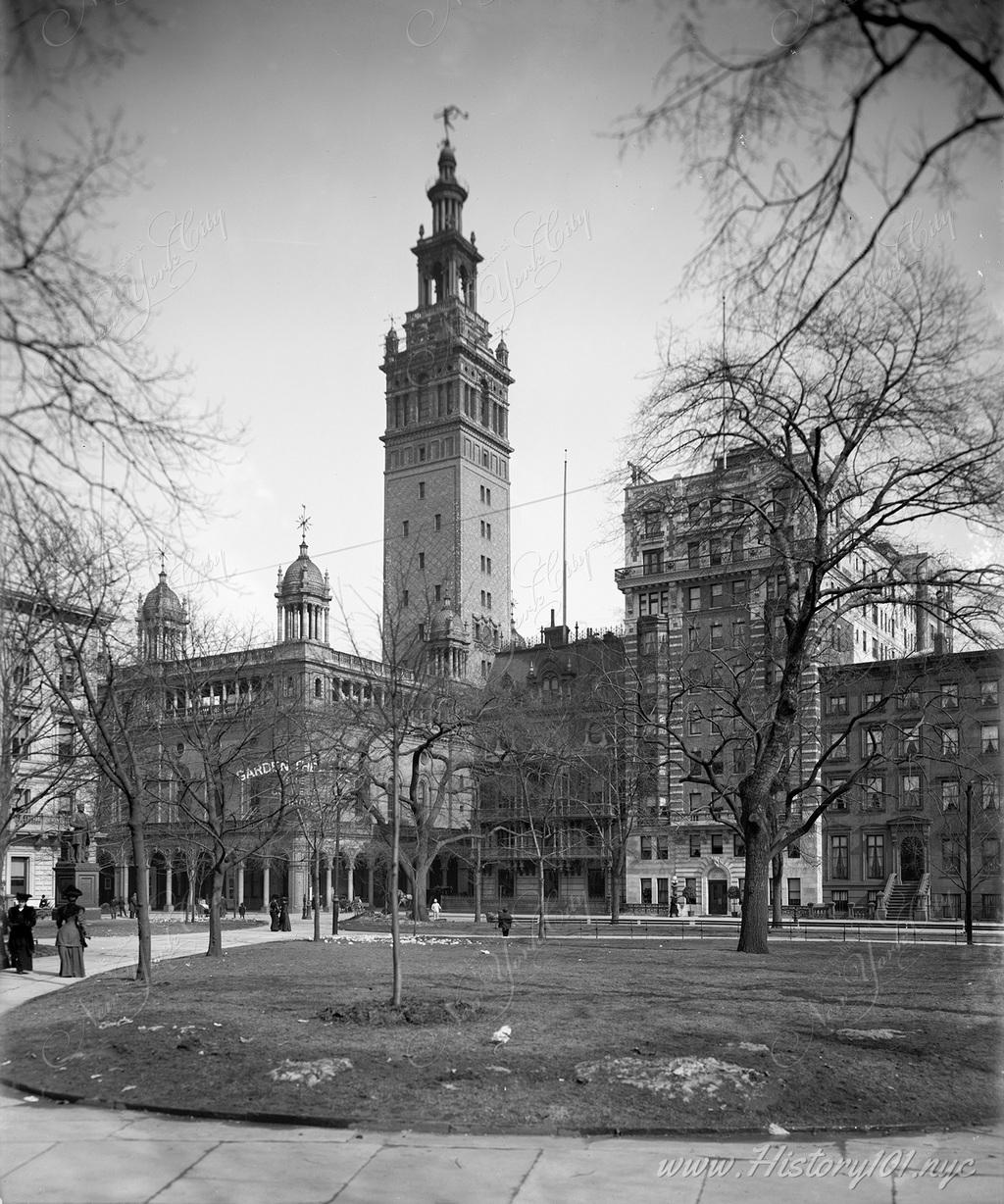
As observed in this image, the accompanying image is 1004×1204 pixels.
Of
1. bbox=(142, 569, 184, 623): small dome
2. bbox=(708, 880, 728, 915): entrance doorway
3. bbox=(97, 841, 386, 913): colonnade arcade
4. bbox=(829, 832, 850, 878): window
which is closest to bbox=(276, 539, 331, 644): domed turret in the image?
bbox=(97, 841, 386, 913): colonnade arcade

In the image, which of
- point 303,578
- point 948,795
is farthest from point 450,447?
point 948,795

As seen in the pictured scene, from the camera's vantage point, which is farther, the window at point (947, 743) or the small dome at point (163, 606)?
the small dome at point (163, 606)

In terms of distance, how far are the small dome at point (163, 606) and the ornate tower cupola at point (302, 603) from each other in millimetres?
45468

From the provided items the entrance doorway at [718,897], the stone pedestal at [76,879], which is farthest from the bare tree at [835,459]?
the entrance doorway at [718,897]

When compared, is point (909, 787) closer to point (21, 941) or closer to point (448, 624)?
point (448, 624)

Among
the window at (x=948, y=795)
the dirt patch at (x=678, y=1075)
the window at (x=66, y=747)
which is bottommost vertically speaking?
the window at (x=948, y=795)

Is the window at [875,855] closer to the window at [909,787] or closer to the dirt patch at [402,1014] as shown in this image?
the window at [909,787]

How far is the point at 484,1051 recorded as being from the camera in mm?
12211

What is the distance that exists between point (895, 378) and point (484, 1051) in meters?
9.18

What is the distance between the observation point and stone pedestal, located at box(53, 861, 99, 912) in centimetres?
4200

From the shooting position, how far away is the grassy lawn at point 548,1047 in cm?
1000

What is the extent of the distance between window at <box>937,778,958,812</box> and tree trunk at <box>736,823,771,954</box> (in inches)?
1302

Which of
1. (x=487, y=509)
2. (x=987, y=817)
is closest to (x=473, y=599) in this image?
(x=487, y=509)

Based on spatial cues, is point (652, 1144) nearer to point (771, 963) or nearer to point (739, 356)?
point (739, 356)
